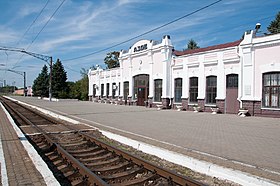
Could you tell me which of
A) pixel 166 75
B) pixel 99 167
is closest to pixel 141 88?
pixel 166 75

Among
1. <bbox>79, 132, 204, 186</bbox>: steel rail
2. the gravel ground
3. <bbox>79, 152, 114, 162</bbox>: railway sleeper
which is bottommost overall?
the gravel ground

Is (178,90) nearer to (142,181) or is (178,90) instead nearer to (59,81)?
(142,181)

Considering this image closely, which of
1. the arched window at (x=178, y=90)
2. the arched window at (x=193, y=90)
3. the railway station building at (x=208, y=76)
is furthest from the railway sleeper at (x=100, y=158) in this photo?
the arched window at (x=178, y=90)

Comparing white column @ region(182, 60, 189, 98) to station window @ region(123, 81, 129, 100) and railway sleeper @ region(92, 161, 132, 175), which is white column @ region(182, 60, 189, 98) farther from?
railway sleeper @ region(92, 161, 132, 175)

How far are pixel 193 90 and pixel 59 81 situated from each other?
158 ft

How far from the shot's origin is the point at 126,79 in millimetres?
32969

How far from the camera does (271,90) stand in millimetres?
16609

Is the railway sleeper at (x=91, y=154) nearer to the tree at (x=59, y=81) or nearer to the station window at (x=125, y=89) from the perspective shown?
the station window at (x=125, y=89)

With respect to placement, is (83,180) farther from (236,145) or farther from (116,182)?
(236,145)

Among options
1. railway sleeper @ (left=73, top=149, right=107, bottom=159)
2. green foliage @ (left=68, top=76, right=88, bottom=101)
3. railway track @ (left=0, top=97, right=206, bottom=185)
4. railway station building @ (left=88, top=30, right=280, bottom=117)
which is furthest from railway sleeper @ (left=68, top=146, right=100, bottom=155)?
green foliage @ (left=68, top=76, right=88, bottom=101)

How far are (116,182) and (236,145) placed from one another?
472 centimetres

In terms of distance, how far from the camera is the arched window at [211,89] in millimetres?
20531

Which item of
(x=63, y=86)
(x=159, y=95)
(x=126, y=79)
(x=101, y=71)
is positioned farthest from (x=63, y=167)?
(x=63, y=86)

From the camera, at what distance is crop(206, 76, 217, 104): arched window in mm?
20531
